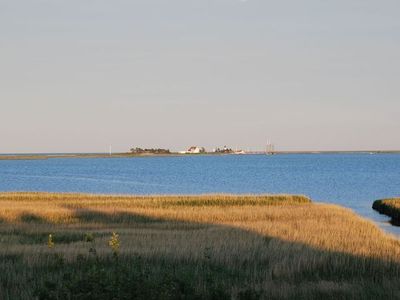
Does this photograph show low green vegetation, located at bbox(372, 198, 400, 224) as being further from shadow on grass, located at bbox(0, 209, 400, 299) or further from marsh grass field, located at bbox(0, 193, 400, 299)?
shadow on grass, located at bbox(0, 209, 400, 299)

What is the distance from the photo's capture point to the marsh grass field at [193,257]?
1255 centimetres

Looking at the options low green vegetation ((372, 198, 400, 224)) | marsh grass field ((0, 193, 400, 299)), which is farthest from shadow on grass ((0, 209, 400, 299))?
low green vegetation ((372, 198, 400, 224))

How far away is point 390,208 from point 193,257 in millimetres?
31496

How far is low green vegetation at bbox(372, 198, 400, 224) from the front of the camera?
145 feet

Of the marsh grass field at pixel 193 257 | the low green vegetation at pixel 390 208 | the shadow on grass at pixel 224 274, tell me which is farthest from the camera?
the low green vegetation at pixel 390 208

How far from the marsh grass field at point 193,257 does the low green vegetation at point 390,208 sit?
10.2 meters

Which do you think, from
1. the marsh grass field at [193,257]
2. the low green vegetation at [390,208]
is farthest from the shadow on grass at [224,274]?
the low green vegetation at [390,208]

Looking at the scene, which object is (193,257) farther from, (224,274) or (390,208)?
(390,208)

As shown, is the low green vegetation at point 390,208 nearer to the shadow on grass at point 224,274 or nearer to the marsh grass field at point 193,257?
the marsh grass field at point 193,257

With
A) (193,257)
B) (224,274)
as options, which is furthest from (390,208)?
(224,274)

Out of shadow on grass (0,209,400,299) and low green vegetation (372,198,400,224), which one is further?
low green vegetation (372,198,400,224)

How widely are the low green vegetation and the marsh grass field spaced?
10.2m

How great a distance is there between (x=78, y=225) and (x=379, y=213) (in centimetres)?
2709

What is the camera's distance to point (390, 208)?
47062 millimetres
